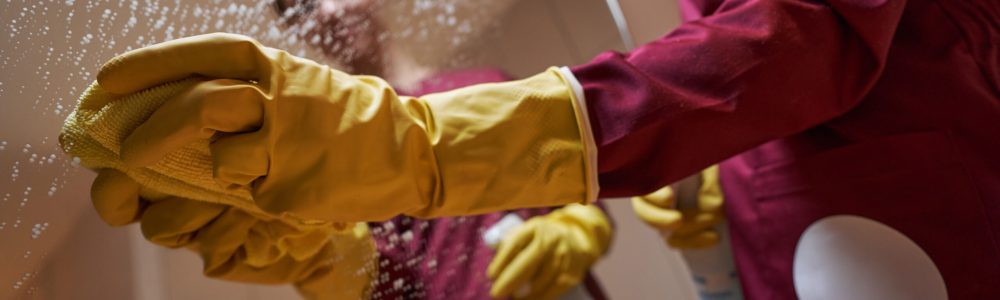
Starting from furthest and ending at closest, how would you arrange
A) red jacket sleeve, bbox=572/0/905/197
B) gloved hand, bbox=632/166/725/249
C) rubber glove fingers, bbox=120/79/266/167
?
gloved hand, bbox=632/166/725/249, red jacket sleeve, bbox=572/0/905/197, rubber glove fingers, bbox=120/79/266/167

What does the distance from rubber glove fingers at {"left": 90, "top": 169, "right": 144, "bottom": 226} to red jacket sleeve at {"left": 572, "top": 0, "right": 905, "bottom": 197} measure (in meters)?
0.26

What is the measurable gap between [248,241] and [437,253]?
211 millimetres

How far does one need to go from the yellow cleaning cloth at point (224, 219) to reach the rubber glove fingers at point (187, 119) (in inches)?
0.5

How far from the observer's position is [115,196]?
0.38 m

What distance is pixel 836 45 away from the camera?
0.47 m

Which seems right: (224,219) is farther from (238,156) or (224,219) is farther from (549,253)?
(549,253)

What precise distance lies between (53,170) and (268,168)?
11 cm

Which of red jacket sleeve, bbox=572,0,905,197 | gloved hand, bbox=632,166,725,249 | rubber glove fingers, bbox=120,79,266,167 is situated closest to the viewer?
rubber glove fingers, bbox=120,79,266,167

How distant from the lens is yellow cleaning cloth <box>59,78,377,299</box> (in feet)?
1.14

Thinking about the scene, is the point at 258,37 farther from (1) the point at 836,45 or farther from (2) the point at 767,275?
(2) the point at 767,275

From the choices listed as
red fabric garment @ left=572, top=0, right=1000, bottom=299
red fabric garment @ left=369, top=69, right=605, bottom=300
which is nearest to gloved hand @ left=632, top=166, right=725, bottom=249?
red fabric garment @ left=572, top=0, right=1000, bottom=299

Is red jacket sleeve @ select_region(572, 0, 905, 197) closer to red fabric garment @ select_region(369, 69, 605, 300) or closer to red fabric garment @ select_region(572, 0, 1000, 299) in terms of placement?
red fabric garment @ select_region(572, 0, 1000, 299)

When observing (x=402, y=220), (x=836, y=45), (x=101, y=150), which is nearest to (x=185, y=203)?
(x=101, y=150)

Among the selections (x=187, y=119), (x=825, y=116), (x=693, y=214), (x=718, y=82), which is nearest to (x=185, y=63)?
(x=187, y=119)
